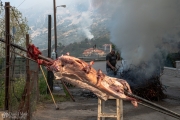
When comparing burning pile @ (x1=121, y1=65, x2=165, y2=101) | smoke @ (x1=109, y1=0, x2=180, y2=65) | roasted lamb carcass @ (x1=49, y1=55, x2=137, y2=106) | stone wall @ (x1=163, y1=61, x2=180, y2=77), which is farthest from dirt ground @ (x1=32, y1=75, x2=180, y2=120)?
stone wall @ (x1=163, y1=61, x2=180, y2=77)

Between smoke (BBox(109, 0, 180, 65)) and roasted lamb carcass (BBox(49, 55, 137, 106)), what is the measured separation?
25.5ft

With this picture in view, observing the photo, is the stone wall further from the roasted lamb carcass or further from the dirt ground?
the roasted lamb carcass

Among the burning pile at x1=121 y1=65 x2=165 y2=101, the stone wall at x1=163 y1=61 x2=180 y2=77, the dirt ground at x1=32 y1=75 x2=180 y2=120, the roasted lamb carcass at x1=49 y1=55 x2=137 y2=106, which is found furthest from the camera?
the stone wall at x1=163 y1=61 x2=180 y2=77

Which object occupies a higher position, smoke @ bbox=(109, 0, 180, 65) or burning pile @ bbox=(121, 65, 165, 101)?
smoke @ bbox=(109, 0, 180, 65)

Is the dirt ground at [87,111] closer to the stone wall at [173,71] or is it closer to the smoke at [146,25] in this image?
the smoke at [146,25]

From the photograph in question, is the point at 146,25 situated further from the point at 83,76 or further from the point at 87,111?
the point at 83,76

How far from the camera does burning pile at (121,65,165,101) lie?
32.1ft

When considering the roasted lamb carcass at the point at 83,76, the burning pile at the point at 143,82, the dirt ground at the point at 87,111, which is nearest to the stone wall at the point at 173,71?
the dirt ground at the point at 87,111

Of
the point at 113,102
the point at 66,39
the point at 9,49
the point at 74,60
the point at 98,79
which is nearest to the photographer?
the point at 74,60

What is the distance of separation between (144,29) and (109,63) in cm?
214

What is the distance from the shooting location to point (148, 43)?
10.2 m

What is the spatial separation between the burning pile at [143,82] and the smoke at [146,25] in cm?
44

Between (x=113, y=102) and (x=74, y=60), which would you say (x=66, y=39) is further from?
(x=74, y=60)

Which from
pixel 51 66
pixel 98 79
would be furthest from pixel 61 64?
pixel 98 79
